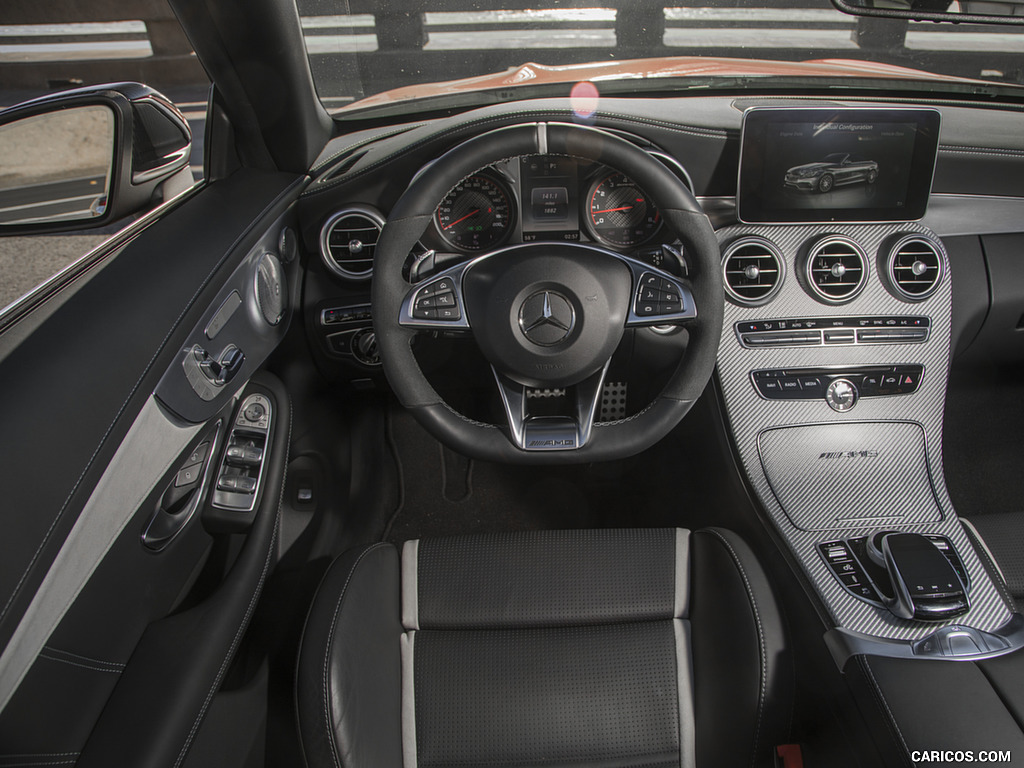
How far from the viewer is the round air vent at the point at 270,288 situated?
1524 mm

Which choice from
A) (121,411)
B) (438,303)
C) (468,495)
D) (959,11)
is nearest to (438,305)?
(438,303)

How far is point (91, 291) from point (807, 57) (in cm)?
207

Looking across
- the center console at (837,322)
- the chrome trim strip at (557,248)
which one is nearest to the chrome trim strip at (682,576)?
the center console at (837,322)

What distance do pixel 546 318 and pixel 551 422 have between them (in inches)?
8.2

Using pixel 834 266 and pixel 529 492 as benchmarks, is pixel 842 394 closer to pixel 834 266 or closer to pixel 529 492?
pixel 834 266

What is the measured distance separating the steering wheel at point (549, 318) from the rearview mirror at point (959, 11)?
0.78 meters

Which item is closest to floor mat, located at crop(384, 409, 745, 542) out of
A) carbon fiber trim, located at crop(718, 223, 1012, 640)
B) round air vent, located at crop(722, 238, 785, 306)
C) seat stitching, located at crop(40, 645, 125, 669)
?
carbon fiber trim, located at crop(718, 223, 1012, 640)

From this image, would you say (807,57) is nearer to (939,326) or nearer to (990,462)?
(939,326)

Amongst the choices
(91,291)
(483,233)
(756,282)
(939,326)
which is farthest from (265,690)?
(939,326)

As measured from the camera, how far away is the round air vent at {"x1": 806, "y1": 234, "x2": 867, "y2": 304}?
1655 millimetres

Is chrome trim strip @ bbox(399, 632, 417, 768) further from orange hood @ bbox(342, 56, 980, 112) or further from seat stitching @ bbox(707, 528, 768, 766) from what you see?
orange hood @ bbox(342, 56, 980, 112)

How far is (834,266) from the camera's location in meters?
1.65

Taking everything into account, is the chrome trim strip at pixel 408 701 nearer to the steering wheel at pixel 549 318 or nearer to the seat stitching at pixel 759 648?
the steering wheel at pixel 549 318

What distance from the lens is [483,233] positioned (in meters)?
1.60
